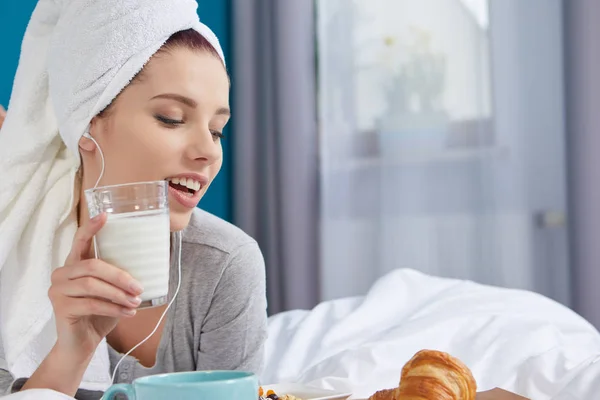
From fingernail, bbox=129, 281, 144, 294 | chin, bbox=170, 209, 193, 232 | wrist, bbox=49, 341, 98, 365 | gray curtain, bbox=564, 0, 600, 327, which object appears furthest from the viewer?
gray curtain, bbox=564, 0, 600, 327

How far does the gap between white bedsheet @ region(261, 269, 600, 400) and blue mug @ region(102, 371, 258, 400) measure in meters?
0.51

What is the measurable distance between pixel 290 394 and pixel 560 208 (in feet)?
6.55

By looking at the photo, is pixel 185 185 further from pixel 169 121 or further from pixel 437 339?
pixel 437 339

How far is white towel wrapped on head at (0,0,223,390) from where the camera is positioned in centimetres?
133

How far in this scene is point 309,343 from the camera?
2.05 m

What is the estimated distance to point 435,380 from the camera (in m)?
0.87

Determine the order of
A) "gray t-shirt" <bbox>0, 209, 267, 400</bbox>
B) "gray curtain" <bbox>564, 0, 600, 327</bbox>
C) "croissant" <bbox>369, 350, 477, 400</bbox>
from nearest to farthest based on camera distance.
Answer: "croissant" <bbox>369, 350, 477, 400</bbox> < "gray t-shirt" <bbox>0, 209, 267, 400</bbox> < "gray curtain" <bbox>564, 0, 600, 327</bbox>

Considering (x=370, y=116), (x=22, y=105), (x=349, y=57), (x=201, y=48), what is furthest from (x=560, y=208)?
(x=22, y=105)

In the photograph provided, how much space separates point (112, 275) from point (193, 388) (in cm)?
35

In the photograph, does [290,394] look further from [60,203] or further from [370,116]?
[370,116]

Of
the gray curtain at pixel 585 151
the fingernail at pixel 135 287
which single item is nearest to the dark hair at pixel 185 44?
the fingernail at pixel 135 287

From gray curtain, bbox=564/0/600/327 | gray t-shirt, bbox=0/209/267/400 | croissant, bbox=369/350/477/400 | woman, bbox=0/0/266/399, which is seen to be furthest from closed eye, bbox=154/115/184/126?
gray curtain, bbox=564/0/600/327

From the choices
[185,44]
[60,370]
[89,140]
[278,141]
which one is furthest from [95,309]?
[278,141]

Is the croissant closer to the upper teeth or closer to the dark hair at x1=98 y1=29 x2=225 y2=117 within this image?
the upper teeth
